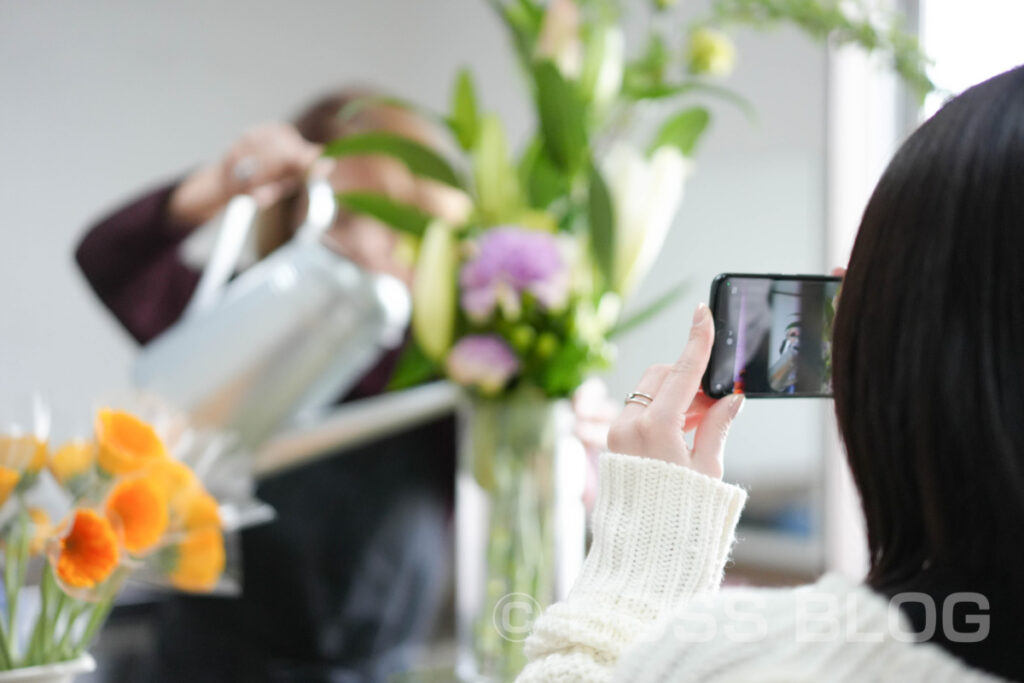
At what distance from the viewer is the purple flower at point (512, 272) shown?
58 cm

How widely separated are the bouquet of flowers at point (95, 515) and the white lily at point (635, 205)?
0.98 ft

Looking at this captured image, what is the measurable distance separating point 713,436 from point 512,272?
10.8 inches

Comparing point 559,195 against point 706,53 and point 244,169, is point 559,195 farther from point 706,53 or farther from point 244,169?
point 244,169

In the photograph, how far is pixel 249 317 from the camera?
56 cm

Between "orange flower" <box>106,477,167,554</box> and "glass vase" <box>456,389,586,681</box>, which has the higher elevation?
"orange flower" <box>106,477,167,554</box>

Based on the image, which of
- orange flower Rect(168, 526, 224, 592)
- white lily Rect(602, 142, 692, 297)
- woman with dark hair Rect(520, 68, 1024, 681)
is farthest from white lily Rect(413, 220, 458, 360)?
woman with dark hair Rect(520, 68, 1024, 681)

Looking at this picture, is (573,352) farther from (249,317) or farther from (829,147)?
(829,147)

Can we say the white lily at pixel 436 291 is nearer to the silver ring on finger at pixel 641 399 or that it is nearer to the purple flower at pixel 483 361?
the purple flower at pixel 483 361

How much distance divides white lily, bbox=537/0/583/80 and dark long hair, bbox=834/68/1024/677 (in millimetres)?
382

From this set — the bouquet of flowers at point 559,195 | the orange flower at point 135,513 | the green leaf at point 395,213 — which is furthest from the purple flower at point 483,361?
the orange flower at point 135,513

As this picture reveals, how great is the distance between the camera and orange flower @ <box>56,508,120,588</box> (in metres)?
0.40

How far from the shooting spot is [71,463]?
1.42 feet

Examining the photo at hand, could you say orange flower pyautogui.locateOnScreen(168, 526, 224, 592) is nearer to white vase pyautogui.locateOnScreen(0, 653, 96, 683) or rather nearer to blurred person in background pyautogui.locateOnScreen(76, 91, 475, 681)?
white vase pyautogui.locateOnScreen(0, 653, 96, 683)

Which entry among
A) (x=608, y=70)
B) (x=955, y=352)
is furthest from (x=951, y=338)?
(x=608, y=70)
